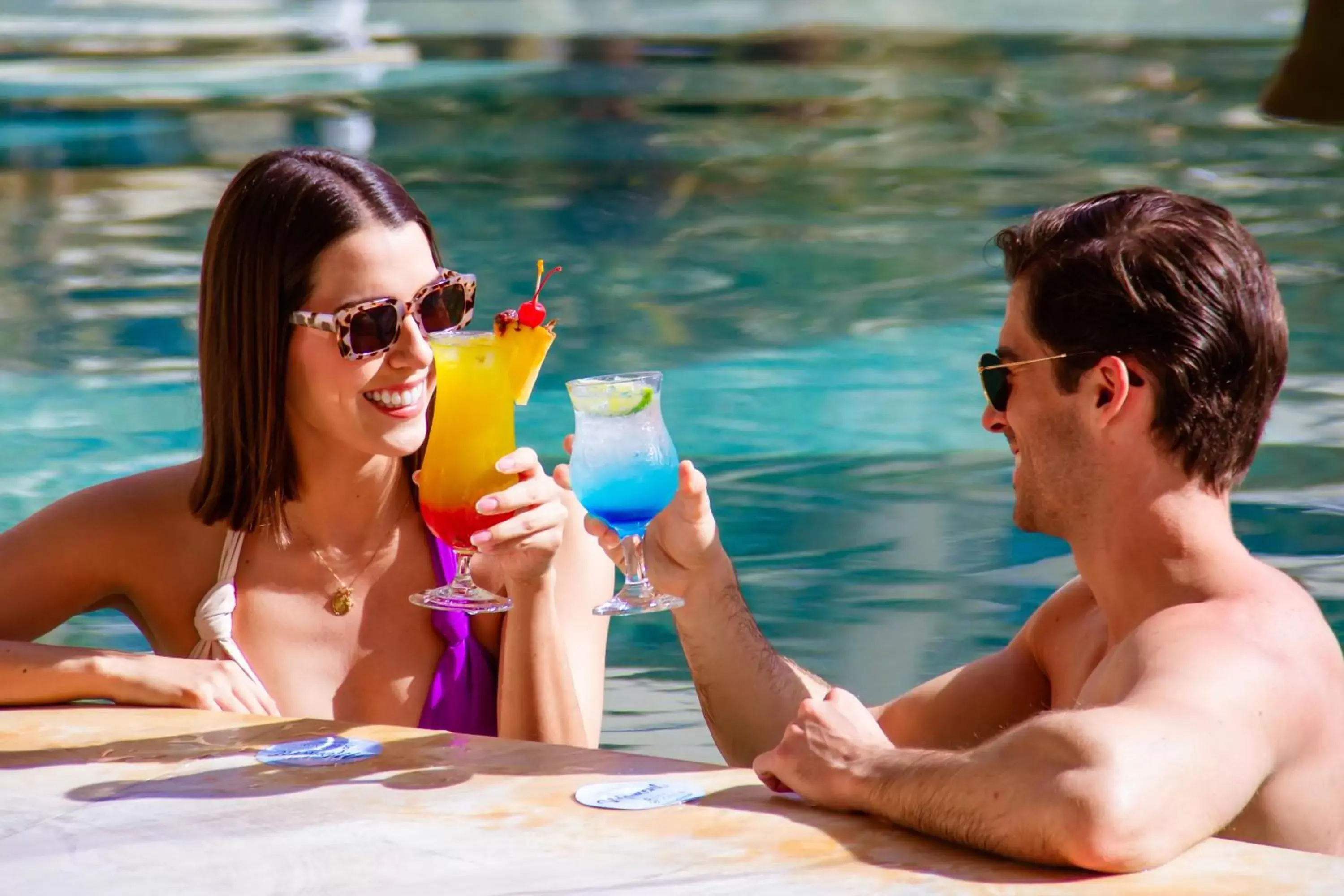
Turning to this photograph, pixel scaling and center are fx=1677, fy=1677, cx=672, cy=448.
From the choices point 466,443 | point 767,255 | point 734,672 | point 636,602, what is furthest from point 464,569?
point 767,255

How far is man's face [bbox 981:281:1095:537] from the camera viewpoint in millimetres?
2148

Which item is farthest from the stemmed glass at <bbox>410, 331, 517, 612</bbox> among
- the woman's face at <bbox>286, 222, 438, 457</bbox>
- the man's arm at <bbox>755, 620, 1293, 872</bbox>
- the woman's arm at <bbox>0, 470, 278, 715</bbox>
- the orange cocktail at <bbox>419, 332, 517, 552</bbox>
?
the man's arm at <bbox>755, 620, 1293, 872</bbox>

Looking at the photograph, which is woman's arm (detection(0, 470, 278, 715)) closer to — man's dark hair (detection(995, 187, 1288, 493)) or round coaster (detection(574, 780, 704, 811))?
round coaster (detection(574, 780, 704, 811))

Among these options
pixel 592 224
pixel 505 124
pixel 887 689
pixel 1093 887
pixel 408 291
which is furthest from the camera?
pixel 505 124

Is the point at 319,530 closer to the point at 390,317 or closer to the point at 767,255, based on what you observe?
the point at 390,317

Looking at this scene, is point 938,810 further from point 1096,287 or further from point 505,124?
point 505,124

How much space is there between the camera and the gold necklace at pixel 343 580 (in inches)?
106

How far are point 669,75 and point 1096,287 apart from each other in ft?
74.3

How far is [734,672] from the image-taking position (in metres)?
2.68

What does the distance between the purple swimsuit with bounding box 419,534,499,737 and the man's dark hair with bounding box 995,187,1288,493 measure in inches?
41.9

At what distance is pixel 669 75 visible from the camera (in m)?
24.1

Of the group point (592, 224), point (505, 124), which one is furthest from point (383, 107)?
point (592, 224)

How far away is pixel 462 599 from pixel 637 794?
1.65ft

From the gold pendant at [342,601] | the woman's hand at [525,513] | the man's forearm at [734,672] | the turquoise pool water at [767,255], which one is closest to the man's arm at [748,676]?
the man's forearm at [734,672]
